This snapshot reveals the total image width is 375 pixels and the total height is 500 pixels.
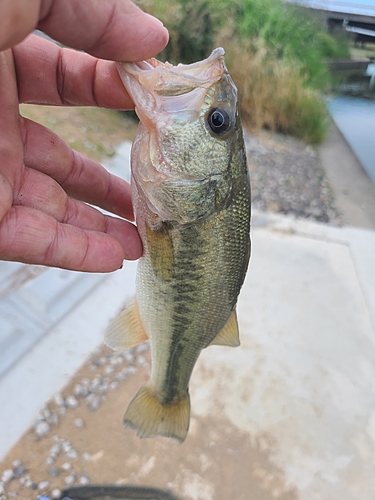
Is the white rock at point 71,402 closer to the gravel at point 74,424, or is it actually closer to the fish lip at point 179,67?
the gravel at point 74,424

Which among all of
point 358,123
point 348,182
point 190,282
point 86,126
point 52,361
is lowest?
point 358,123

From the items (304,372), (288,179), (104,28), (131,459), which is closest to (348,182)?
(288,179)

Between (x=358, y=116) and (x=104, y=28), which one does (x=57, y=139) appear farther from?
(x=358, y=116)

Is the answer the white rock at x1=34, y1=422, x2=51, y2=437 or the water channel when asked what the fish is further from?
the water channel

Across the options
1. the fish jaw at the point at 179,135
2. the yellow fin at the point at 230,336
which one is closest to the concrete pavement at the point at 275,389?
the yellow fin at the point at 230,336

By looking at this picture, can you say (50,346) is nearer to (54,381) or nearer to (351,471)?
(54,381)

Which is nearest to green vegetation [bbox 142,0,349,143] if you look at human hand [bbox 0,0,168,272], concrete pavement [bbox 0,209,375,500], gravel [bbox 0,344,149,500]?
concrete pavement [bbox 0,209,375,500]
